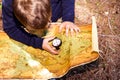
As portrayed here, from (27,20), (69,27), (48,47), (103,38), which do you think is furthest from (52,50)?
(103,38)

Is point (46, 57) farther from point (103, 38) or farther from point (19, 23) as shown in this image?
point (103, 38)

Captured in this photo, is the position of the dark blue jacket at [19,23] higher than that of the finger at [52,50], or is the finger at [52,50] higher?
the dark blue jacket at [19,23]

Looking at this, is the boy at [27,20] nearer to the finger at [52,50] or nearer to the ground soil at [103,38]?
the finger at [52,50]

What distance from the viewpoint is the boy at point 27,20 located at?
2311mm

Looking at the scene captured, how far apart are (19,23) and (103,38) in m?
1.00

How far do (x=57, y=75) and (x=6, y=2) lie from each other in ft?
2.24

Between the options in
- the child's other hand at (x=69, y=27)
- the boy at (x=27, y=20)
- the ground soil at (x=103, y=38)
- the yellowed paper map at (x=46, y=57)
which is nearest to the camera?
the boy at (x=27, y=20)

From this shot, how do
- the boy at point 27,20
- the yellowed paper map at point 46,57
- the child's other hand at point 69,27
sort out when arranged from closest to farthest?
the boy at point 27,20
the yellowed paper map at point 46,57
the child's other hand at point 69,27

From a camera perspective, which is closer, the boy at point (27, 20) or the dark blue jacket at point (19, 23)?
the boy at point (27, 20)

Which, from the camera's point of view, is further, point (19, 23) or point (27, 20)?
point (19, 23)

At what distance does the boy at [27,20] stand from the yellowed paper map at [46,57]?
0.06 m

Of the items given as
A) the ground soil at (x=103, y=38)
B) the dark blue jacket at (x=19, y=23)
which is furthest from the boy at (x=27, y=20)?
the ground soil at (x=103, y=38)

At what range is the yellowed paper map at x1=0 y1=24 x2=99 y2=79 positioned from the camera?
2.59 m

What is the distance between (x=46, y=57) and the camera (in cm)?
266
